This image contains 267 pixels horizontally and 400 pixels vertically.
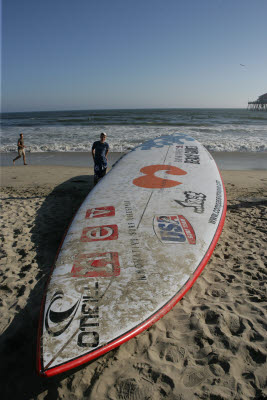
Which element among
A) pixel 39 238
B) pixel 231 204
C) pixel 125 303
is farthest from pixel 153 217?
pixel 231 204

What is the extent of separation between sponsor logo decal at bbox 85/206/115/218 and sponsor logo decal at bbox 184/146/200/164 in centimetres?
257

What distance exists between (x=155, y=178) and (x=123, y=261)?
2.32m

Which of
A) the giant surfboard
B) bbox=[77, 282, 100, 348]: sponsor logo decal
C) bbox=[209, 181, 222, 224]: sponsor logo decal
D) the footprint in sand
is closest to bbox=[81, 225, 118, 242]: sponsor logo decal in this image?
the giant surfboard

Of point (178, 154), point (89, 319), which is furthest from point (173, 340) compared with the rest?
point (178, 154)

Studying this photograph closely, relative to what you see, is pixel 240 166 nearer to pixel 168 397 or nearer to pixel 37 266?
pixel 37 266

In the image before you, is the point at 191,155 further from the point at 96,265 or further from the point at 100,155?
the point at 96,265

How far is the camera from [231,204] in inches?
199

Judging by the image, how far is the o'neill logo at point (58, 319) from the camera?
1.87 meters

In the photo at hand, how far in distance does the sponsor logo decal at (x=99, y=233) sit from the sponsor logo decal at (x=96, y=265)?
0.29 metres

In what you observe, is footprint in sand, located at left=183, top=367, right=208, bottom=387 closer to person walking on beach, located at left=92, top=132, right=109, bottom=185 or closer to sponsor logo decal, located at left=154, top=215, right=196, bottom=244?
sponsor logo decal, located at left=154, top=215, right=196, bottom=244

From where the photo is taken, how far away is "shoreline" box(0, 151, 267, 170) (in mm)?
8625

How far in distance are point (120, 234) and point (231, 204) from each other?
292 cm

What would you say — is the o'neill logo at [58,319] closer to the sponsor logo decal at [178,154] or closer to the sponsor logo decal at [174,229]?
the sponsor logo decal at [174,229]

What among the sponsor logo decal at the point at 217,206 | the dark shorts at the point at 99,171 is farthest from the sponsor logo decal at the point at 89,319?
the dark shorts at the point at 99,171
